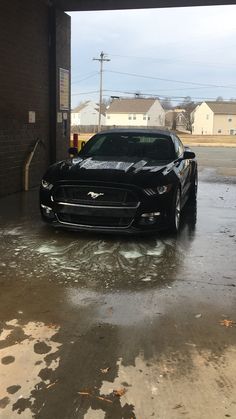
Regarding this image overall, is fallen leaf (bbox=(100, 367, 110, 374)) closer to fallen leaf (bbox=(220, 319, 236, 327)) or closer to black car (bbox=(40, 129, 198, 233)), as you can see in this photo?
fallen leaf (bbox=(220, 319, 236, 327))

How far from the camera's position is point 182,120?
384ft

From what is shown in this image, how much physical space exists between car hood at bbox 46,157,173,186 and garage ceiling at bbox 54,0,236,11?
18.5ft

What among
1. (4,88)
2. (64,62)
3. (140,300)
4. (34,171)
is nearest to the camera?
(140,300)

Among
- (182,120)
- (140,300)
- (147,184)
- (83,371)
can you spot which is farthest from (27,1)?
(182,120)

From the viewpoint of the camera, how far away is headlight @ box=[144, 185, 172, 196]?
18.9ft

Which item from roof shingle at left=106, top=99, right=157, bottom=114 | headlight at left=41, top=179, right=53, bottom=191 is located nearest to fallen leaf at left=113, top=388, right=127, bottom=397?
headlight at left=41, top=179, right=53, bottom=191

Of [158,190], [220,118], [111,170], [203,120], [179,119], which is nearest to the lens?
[158,190]

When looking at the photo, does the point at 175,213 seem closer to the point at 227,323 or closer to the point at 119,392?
the point at 227,323

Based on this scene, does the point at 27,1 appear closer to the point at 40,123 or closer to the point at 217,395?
the point at 40,123

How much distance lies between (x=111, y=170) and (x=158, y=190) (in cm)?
70

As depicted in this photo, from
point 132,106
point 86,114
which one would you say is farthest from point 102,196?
point 86,114

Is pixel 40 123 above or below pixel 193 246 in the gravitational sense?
above

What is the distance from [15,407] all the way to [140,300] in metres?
Result: 1.76

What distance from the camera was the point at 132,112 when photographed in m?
93.2
